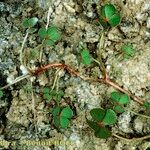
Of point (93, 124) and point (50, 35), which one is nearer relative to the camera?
point (93, 124)

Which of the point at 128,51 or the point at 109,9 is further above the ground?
the point at 109,9

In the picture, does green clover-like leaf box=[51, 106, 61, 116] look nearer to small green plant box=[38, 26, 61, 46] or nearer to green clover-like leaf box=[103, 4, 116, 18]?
small green plant box=[38, 26, 61, 46]

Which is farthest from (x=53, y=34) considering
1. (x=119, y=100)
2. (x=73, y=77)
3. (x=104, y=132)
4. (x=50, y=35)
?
(x=104, y=132)

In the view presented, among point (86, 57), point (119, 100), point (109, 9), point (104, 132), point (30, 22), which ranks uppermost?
point (109, 9)

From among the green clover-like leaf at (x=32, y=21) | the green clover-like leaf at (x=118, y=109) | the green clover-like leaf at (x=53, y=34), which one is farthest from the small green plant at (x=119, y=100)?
the green clover-like leaf at (x=32, y=21)

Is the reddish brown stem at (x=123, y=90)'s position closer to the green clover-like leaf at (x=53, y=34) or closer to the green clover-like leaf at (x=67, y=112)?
the green clover-like leaf at (x=67, y=112)

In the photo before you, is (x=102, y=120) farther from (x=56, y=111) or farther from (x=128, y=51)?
(x=128, y=51)
